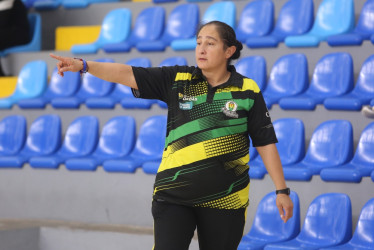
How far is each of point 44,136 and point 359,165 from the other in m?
2.23

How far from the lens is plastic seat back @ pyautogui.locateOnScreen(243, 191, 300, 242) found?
10.7 ft

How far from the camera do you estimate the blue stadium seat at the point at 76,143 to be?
450cm

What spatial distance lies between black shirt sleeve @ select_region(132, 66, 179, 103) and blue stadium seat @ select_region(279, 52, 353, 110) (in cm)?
158

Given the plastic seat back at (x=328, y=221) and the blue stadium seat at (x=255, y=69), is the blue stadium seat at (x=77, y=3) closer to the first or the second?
the blue stadium seat at (x=255, y=69)

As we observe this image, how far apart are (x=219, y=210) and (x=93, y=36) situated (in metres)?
3.58

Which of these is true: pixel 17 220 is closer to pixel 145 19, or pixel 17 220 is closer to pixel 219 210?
pixel 145 19

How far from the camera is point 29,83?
206 inches

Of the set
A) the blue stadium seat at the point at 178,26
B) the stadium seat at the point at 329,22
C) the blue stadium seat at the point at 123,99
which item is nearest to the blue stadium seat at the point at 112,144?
the blue stadium seat at the point at 123,99

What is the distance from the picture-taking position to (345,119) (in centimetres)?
380

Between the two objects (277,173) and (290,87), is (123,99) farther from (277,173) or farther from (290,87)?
(277,173)

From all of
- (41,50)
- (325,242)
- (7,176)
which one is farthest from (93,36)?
(325,242)

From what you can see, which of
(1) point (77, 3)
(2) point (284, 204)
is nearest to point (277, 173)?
(2) point (284, 204)

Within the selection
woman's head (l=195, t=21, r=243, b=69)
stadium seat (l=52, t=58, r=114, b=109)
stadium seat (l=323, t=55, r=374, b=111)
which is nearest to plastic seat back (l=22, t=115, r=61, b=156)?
stadium seat (l=52, t=58, r=114, b=109)

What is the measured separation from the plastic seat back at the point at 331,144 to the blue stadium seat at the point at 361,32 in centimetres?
61
